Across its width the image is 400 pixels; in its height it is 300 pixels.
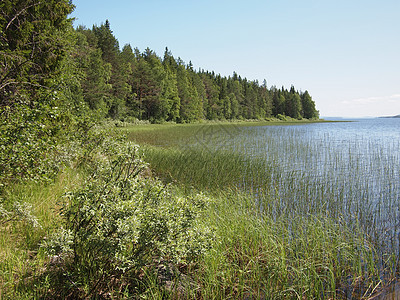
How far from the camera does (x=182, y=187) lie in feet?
27.2

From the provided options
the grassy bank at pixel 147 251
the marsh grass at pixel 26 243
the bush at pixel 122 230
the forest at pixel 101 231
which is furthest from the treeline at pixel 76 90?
the bush at pixel 122 230

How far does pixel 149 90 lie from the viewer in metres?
52.9

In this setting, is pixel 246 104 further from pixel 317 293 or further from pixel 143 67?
pixel 317 293

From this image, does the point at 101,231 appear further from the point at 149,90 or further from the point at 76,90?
the point at 149,90

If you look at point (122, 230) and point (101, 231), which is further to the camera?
point (101, 231)

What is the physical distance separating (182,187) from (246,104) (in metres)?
80.0

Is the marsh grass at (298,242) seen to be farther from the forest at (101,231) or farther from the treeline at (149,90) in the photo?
the treeline at (149,90)

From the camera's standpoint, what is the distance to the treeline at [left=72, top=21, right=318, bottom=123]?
34625 mm

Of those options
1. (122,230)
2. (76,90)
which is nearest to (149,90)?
(76,90)

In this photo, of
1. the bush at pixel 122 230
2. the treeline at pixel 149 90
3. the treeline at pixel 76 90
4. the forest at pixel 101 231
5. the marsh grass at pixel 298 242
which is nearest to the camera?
the bush at pixel 122 230

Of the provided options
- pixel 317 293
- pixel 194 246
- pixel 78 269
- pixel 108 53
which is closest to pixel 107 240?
pixel 78 269

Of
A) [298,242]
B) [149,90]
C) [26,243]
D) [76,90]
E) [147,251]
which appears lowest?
[298,242]

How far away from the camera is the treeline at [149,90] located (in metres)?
34.6

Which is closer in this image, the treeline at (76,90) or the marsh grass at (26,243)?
the marsh grass at (26,243)
